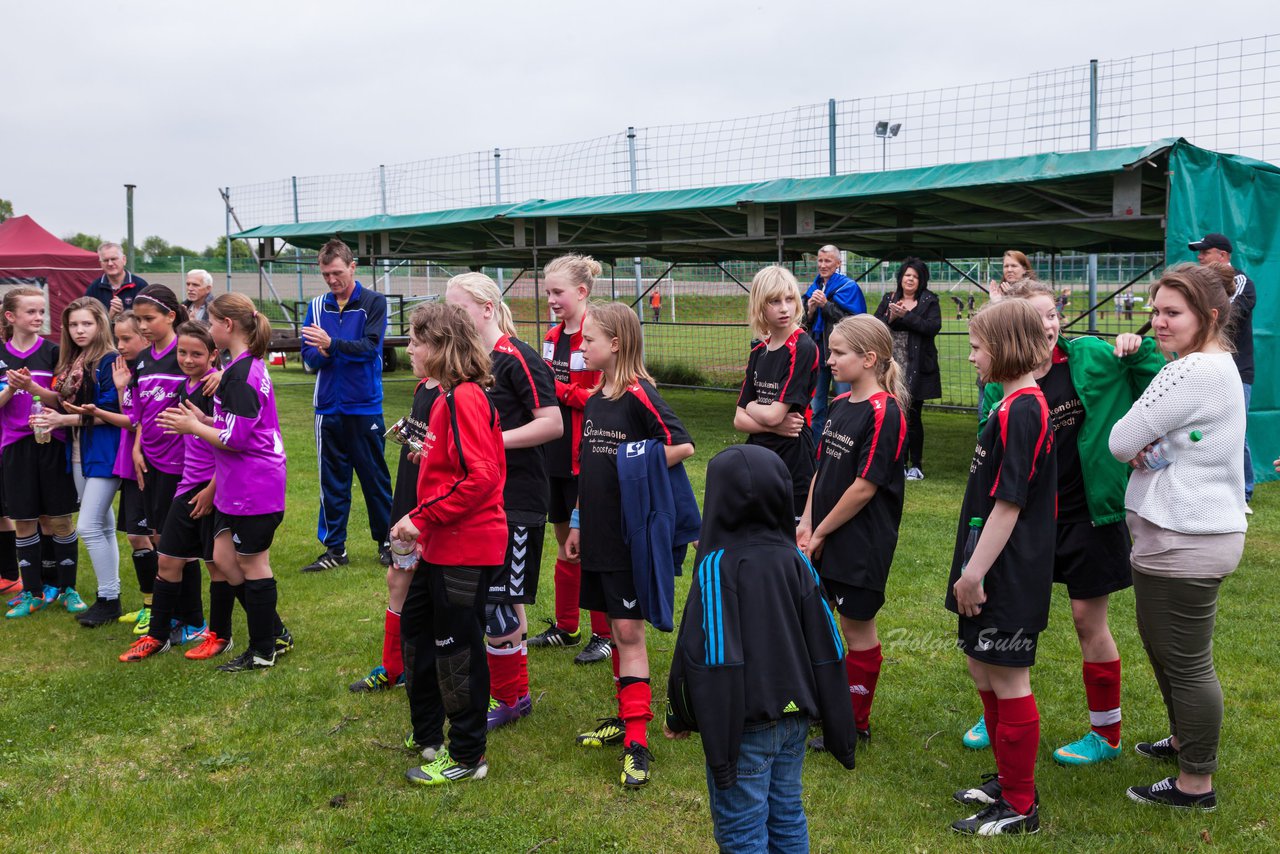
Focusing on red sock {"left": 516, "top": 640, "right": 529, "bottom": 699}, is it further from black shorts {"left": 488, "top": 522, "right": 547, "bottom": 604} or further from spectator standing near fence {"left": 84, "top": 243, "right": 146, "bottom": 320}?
spectator standing near fence {"left": 84, "top": 243, "right": 146, "bottom": 320}

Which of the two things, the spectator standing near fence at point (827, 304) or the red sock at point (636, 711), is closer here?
the red sock at point (636, 711)

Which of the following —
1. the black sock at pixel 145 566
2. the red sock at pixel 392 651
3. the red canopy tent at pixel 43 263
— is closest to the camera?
the red sock at pixel 392 651

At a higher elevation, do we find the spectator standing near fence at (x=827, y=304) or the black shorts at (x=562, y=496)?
the spectator standing near fence at (x=827, y=304)

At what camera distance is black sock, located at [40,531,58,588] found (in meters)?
6.06

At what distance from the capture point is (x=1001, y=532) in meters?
3.14

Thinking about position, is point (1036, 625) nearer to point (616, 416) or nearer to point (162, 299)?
point (616, 416)

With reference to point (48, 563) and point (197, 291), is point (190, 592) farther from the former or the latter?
point (197, 291)

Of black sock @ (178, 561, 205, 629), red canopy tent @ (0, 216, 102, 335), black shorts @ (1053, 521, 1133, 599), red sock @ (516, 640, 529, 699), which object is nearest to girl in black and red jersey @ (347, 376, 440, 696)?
red sock @ (516, 640, 529, 699)

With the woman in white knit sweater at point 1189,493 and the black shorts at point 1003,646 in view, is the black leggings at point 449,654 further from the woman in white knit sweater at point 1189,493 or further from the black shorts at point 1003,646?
the woman in white knit sweater at point 1189,493

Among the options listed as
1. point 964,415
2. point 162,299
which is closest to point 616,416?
point 162,299

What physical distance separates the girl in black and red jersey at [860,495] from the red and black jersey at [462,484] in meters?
1.18

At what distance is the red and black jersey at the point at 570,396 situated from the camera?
493 centimetres

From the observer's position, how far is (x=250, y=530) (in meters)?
4.71

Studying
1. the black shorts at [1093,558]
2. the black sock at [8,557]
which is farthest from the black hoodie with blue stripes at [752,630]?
the black sock at [8,557]
